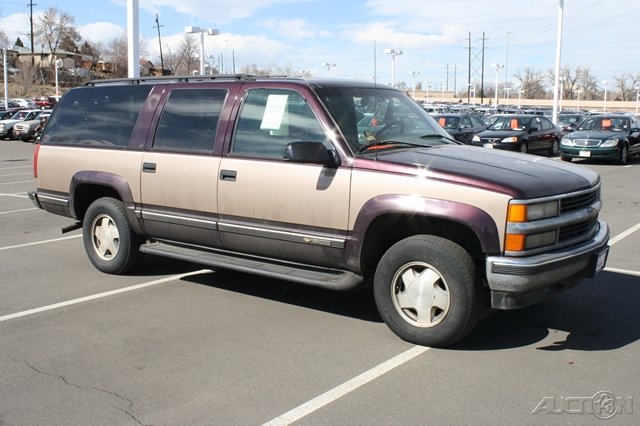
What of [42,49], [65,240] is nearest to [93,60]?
[42,49]

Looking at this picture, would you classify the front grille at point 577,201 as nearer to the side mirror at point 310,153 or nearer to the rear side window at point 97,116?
the side mirror at point 310,153

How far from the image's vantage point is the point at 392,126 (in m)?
5.50

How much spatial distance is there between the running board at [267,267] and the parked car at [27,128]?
30.7m

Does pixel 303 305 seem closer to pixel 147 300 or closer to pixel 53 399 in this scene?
pixel 147 300

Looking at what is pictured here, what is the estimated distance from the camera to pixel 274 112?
5391 mm

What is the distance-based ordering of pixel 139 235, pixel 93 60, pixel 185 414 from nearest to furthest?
pixel 185 414, pixel 139 235, pixel 93 60

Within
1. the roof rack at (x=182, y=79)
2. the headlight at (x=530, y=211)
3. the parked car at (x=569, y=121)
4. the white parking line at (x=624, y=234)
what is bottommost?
the white parking line at (x=624, y=234)

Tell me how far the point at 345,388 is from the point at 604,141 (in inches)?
715

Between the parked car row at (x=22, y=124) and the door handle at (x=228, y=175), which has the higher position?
the parked car row at (x=22, y=124)

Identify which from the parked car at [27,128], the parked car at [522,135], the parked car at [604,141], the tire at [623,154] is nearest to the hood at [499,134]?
the parked car at [522,135]

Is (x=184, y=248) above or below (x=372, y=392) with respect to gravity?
above

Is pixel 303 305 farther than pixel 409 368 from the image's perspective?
Yes

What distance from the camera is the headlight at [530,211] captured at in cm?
420

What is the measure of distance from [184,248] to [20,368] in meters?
2.06
